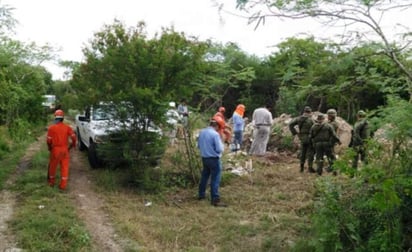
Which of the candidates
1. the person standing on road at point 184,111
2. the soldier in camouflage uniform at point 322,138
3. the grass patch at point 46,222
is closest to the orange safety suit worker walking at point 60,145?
the grass patch at point 46,222

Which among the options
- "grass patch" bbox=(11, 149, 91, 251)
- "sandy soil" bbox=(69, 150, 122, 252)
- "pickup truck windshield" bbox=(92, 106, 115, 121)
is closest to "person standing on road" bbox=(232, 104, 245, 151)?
"sandy soil" bbox=(69, 150, 122, 252)

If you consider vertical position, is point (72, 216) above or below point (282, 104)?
below

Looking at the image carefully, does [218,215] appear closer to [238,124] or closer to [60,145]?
[60,145]

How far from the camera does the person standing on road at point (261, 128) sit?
1434 cm

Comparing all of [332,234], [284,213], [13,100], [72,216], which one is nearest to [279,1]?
[332,234]

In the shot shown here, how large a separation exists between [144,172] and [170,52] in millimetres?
2634

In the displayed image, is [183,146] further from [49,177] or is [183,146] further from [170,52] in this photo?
[49,177]

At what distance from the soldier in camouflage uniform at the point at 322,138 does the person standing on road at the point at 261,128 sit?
2943mm

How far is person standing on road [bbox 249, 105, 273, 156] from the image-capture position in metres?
14.3

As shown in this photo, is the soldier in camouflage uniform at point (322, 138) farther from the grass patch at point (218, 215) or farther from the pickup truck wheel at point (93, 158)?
the pickup truck wheel at point (93, 158)

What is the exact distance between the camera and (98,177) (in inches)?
427

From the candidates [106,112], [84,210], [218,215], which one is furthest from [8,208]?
[218,215]

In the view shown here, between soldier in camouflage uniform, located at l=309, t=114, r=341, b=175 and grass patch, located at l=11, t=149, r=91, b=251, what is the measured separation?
5869mm

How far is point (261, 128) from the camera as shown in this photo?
14.5 metres
